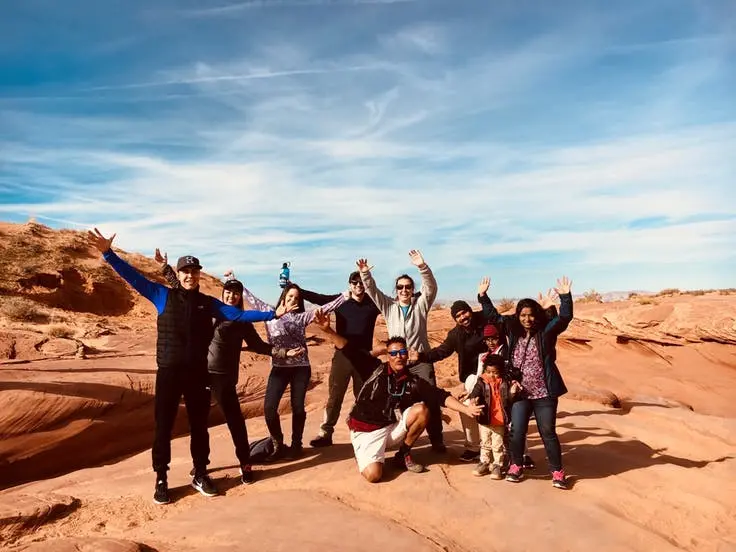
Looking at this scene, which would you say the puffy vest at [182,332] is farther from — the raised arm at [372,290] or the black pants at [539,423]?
the black pants at [539,423]

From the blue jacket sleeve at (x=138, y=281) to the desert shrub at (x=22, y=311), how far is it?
48.8 feet

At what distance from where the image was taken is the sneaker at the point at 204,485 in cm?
495

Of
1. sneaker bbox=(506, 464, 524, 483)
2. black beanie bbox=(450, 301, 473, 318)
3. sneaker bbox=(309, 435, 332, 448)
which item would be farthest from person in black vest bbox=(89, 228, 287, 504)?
sneaker bbox=(506, 464, 524, 483)

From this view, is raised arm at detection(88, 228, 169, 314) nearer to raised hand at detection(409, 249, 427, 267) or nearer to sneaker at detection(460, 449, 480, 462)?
raised hand at detection(409, 249, 427, 267)

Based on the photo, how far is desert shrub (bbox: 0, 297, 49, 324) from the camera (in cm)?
Answer: 1670

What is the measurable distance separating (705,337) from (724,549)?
37.1 ft

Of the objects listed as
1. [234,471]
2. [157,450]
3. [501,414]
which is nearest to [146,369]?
[234,471]

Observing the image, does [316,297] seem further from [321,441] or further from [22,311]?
[22,311]

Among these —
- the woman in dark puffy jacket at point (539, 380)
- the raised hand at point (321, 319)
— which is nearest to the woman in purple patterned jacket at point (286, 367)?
the raised hand at point (321, 319)

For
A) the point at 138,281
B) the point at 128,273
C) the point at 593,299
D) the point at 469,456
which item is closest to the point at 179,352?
the point at 138,281

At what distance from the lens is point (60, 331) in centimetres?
1511

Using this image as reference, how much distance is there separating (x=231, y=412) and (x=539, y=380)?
3.01m

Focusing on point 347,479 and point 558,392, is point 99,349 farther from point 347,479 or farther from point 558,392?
point 558,392

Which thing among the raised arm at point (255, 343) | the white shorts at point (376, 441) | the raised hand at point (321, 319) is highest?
the raised hand at point (321, 319)
